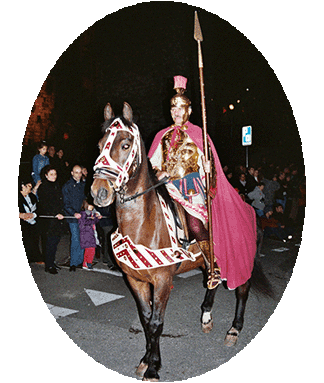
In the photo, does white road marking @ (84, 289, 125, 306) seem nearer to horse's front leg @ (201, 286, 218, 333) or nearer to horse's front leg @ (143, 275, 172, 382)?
horse's front leg @ (201, 286, 218, 333)

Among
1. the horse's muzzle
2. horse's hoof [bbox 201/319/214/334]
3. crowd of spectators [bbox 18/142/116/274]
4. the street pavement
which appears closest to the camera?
the horse's muzzle

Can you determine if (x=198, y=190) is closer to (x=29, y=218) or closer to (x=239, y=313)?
(x=239, y=313)

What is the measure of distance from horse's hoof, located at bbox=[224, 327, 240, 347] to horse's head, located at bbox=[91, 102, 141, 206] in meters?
2.00

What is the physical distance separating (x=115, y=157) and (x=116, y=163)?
0.05 meters

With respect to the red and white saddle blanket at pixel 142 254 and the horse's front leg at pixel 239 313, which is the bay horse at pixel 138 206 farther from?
the horse's front leg at pixel 239 313

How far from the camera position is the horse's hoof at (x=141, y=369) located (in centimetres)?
252

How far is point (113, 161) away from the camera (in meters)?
2.08

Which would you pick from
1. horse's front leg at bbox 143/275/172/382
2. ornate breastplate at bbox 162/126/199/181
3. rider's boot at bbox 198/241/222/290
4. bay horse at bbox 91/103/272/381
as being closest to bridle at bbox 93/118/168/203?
bay horse at bbox 91/103/272/381

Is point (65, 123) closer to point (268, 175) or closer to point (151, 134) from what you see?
point (151, 134)

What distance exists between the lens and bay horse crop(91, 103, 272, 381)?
2070 millimetres

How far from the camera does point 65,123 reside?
675 cm

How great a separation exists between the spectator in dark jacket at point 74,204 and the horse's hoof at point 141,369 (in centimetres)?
280

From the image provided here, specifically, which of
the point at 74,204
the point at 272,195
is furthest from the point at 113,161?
the point at 272,195

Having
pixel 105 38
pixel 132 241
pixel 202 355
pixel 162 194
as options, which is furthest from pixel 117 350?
pixel 105 38
